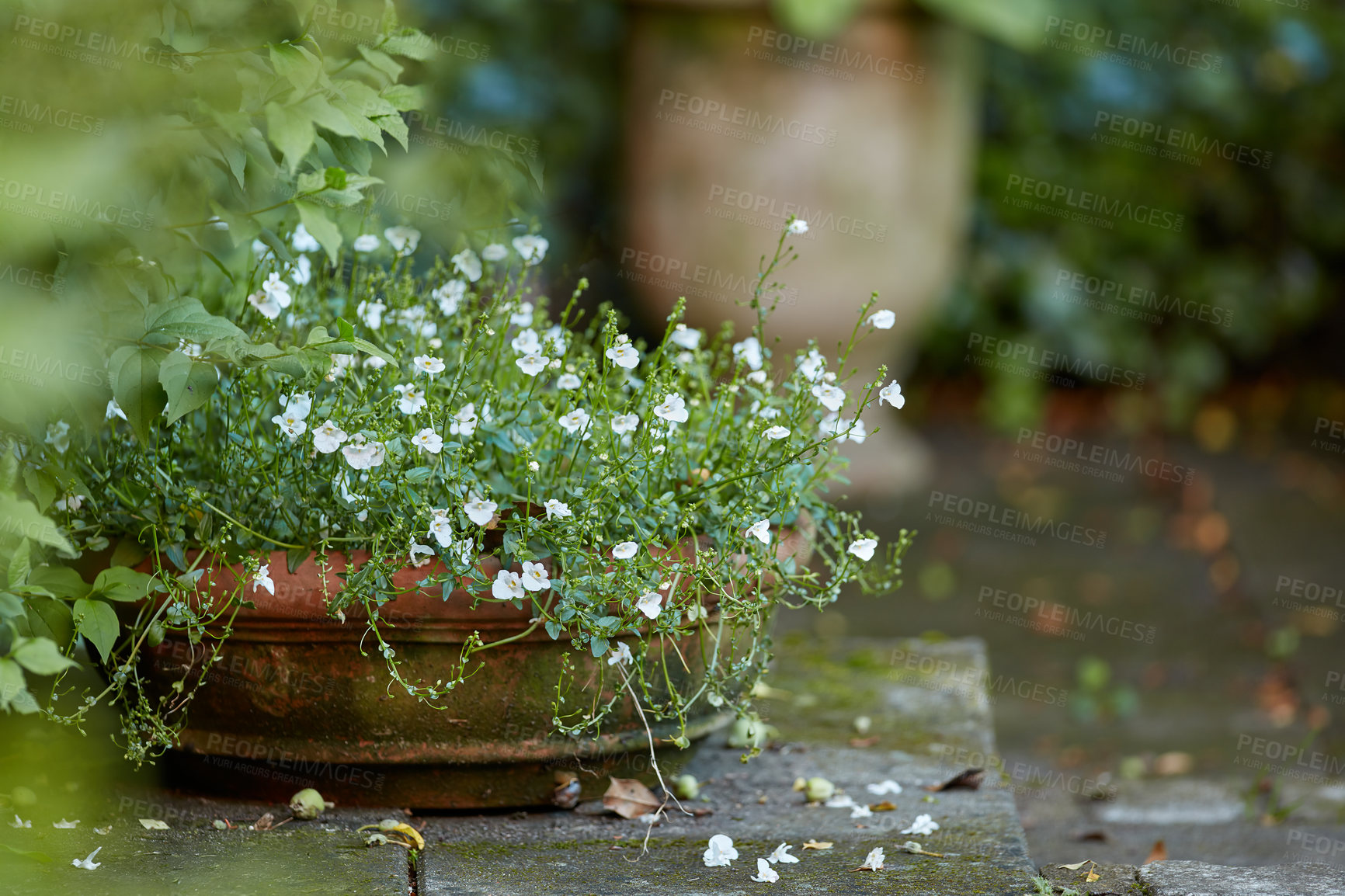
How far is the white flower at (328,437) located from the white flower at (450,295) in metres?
0.32

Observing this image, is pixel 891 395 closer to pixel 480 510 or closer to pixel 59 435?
Result: pixel 480 510

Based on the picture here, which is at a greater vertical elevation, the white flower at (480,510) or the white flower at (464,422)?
the white flower at (464,422)

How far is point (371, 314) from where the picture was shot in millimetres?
1615

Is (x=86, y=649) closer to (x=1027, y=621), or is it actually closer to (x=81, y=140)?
(x=81, y=140)

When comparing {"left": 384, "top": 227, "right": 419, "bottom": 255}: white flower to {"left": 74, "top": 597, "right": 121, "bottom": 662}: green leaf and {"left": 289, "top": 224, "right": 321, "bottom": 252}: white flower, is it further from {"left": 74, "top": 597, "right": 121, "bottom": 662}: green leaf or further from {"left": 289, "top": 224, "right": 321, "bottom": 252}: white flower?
{"left": 74, "top": 597, "right": 121, "bottom": 662}: green leaf

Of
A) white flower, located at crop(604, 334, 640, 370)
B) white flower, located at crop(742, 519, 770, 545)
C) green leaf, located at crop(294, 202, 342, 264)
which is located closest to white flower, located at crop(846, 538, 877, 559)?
white flower, located at crop(742, 519, 770, 545)

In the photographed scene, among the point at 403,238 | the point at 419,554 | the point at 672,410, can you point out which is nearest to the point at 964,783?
the point at 672,410

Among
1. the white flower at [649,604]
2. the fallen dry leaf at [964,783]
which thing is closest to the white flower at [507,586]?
the white flower at [649,604]

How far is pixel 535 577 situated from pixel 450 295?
1.51ft

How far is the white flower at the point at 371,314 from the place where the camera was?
155 cm

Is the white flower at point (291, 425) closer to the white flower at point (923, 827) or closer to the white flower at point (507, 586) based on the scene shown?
the white flower at point (507, 586)

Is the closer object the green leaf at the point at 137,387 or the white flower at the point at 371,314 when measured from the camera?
the green leaf at the point at 137,387

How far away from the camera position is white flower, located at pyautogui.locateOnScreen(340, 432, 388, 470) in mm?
1340

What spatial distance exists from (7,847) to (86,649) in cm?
33
